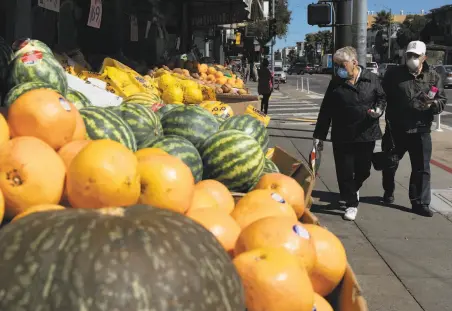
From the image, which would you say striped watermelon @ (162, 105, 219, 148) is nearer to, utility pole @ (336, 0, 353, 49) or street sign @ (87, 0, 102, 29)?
street sign @ (87, 0, 102, 29)

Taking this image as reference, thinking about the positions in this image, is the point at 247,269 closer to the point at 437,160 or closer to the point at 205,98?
the point at 205,98

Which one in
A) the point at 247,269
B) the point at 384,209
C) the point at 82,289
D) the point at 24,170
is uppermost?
the point at 24,170

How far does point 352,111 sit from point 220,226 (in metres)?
4.50

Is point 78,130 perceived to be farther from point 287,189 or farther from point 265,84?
point 265,84

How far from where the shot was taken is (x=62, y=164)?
7.59 feet

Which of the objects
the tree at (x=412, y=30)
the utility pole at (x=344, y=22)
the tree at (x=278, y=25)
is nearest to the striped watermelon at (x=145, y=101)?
the utility pole at (x=344, y=22)

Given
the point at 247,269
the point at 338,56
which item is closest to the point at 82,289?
the point at 247,269

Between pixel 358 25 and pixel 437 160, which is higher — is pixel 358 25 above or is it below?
above

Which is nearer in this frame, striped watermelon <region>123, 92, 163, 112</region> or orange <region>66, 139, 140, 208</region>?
orange <region>66, 139, 140, 208</region>

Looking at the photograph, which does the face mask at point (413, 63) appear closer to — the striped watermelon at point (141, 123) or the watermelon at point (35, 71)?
the striped watermelon at point (141, 123)

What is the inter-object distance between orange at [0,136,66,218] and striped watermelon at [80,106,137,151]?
0.97 metres

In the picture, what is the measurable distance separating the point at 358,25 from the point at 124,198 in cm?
929

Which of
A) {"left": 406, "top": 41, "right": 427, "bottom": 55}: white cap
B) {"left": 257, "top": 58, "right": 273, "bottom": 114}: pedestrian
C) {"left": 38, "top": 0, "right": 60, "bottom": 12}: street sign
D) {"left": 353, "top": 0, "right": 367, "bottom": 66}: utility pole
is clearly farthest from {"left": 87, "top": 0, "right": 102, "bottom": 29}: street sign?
{"left": 257, "top": 58, "right": 273, "bottom": 114}: pedestrian

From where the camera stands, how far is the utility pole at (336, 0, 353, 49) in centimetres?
1033
